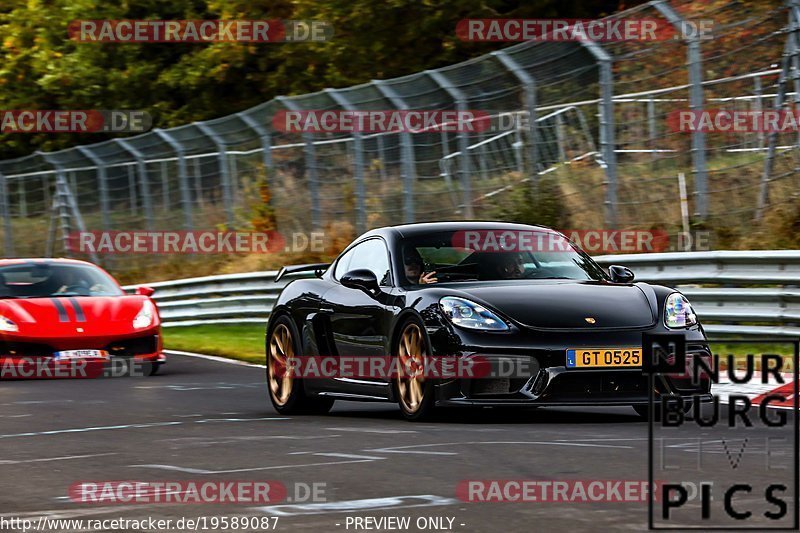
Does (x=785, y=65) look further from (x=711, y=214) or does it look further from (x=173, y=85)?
(x=173, y=85)

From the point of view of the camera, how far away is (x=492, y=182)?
21.4 m

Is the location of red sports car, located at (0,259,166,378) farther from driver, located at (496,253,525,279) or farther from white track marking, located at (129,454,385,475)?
white track marking, located at (129,454,385,475)

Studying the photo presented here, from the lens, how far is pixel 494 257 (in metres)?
11.1

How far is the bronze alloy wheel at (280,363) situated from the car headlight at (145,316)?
Answer: 434 cm

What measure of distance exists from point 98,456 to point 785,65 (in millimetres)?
10397

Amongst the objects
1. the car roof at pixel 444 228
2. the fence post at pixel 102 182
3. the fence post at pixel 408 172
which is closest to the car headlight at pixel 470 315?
the car roof at pixel 444 228

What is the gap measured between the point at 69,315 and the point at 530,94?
21.6 ft

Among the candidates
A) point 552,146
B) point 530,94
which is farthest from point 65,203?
point 530,94

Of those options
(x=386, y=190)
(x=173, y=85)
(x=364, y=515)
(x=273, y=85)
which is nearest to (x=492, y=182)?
(x=386, y=190)

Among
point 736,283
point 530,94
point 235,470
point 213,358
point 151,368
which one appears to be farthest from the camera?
point 530,94

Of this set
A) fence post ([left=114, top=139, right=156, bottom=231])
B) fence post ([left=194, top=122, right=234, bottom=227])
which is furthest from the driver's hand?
fence post ([left=114, top=139, right=156, bottom=231])

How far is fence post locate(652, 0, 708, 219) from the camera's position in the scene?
56.3ft

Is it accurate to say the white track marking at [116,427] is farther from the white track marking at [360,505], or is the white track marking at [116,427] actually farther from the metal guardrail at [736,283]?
the metal guardrail at [736,283]

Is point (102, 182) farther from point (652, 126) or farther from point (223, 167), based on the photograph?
point (652, 126)
